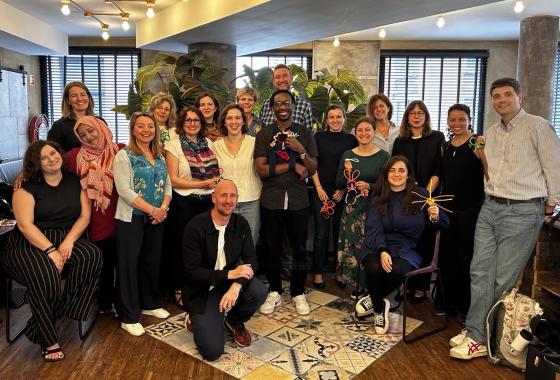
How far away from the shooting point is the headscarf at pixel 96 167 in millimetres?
3031

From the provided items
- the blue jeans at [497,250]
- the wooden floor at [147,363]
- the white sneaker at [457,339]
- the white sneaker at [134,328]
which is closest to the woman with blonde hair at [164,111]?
the white sneaker at [134,328]

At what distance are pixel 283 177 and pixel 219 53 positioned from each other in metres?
4.12

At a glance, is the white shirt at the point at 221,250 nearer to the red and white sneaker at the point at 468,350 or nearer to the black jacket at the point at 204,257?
the black jacket at the point at 204,257

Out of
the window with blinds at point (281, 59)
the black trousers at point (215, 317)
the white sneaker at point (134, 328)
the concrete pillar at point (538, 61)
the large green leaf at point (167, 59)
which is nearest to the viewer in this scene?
the black trousers at point (215, 317)

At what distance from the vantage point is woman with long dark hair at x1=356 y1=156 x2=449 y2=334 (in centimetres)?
313

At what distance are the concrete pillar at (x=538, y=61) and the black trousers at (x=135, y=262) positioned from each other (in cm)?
570

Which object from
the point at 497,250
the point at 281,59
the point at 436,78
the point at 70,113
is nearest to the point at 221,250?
the point at 70,113

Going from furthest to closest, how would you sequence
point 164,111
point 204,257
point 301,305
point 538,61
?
point 538,61, point 164,111, point 301,305, point 204,257

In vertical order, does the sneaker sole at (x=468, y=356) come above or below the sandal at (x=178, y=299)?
below

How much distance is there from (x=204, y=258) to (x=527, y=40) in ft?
19.8

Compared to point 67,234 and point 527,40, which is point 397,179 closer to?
point 67,234

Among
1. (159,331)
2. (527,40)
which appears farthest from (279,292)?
(527,40)

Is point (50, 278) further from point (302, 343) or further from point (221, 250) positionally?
point (302, 343)

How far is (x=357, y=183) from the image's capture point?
11.5ft
